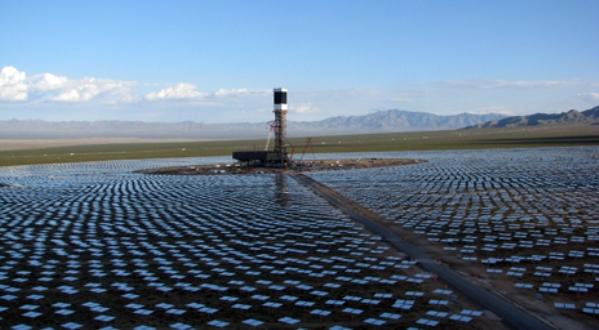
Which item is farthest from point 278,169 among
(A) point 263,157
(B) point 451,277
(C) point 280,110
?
(B) point 451,277

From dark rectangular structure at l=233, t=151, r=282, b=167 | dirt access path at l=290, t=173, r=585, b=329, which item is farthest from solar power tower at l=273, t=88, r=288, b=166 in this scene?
dirt access path at l=290, t=173, r=585, b=329

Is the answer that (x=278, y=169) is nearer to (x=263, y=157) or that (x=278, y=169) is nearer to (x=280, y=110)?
(x=263, y=157)

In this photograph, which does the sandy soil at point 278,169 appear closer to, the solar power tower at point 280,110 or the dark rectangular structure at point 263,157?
the dark rectangular structure at point 263,157

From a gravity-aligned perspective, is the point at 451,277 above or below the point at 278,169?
below

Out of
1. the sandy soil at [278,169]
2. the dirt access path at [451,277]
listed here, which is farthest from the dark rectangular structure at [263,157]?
the dirt access path at [451,277]

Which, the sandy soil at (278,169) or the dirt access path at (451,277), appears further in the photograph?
the sandy soil at (278,169)

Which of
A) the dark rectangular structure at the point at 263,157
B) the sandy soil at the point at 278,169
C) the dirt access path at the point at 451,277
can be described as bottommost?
the dirt access path at the point at 451,277

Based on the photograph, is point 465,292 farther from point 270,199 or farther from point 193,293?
point 270,199

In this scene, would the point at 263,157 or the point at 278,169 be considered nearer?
the point at 278,169

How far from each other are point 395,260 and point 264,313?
4700 mm

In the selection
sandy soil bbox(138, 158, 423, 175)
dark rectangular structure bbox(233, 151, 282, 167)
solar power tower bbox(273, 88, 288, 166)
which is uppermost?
solar power tower bbox(273, 88, 288, 166)

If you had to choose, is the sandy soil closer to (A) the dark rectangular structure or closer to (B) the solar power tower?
(A) the dark rectangular structure

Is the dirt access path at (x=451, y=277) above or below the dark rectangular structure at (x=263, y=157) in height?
below

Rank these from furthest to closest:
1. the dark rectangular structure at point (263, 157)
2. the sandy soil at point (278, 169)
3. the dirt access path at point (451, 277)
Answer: the dark rectangular structure at point (263, 157) → the sandy soil at point (278, 169) → the dirt access path at point (451, 277)
